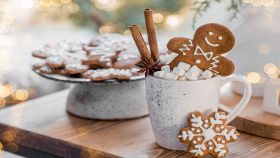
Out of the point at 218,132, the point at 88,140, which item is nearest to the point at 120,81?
the point at 88,140

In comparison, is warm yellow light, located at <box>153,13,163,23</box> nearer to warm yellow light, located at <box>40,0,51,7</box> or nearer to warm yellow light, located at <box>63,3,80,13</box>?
warm yellow light, located at <box>63,3,80,13</box>

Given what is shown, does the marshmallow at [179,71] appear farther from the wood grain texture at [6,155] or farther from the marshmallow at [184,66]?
the wood grain texture at [6,155]

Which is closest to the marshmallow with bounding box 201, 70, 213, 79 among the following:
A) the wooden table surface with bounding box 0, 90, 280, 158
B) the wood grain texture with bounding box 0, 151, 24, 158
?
the wooden table surface with bounding box 0, 90, 280, 158

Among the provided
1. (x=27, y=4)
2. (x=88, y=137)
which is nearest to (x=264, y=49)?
(x=88, y=137)

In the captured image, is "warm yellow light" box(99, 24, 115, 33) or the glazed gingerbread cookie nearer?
the glazed gingerbread cookie

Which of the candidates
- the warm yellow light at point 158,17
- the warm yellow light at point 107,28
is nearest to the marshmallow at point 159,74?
the warm yellow light at point 158,17

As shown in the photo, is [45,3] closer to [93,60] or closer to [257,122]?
[93,60]
